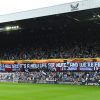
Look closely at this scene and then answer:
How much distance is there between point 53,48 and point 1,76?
9045mm

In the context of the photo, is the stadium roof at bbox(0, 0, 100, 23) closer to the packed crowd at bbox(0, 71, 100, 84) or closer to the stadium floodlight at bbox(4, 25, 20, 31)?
the stadium floodlight at bbox(4, 25, 20, 31)

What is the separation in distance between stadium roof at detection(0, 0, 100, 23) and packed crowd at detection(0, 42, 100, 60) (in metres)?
9.17

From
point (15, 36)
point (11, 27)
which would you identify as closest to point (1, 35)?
point (15, 36)

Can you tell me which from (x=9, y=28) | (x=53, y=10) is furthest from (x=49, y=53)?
(x=53, y=10)

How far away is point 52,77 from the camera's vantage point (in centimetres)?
4897

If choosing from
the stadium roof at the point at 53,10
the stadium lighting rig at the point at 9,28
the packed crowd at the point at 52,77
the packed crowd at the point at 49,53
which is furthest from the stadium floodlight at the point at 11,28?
the packed crowd at the point at 52,77

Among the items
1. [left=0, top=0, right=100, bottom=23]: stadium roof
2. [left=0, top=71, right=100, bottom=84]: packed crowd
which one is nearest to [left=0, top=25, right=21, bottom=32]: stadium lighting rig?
[left=0, top=0, right=100, bottom=23]: stadium roof

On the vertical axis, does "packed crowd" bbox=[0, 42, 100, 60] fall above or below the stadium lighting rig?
below

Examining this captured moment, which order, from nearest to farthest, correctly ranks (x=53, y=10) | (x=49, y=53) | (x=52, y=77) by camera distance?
(x=53, y=10), (x=52, y=77), (x=49, y=53)

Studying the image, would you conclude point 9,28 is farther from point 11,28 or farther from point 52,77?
point 52,77

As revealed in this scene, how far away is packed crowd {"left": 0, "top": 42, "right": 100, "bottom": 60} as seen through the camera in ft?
171

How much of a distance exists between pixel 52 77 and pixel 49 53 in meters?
8.09

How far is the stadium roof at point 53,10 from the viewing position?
135ft

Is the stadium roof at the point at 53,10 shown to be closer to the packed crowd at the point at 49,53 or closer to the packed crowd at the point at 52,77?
the packed crowd at the point at 52,77
